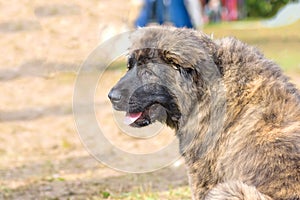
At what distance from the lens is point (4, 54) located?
59.7 ft

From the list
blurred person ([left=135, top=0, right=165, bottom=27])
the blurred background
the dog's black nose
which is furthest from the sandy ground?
the dog's black nose

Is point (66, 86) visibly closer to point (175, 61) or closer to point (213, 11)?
point (175, 61)

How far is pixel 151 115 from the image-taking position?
586cm

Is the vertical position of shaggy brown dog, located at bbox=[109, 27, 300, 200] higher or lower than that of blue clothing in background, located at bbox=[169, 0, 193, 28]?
lower

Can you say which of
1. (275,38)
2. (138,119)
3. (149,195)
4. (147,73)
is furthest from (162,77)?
(275,38)

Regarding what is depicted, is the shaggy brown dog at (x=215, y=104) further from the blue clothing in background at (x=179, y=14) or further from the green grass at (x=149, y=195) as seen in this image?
the blue clothing in background at (x=179, y=14)

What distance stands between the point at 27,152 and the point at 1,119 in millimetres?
2270

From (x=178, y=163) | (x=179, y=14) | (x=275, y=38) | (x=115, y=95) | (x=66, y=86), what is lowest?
(x=178, y=163)

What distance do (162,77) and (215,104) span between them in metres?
0.47

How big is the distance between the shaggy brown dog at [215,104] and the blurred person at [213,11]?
25346 millimetres

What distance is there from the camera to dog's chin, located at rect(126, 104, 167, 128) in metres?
5.81

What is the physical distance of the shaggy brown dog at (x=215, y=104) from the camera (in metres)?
5.19

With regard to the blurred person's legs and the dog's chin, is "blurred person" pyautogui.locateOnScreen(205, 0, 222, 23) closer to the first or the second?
the blurred person's legs

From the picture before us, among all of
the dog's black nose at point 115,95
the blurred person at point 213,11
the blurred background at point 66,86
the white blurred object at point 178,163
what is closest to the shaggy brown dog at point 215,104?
the dog's black nose at point 115,95
